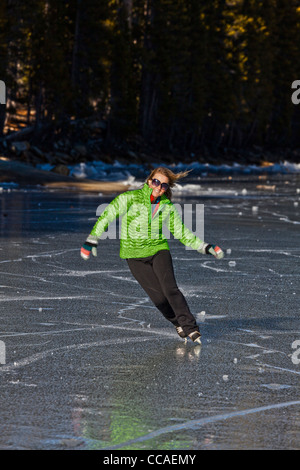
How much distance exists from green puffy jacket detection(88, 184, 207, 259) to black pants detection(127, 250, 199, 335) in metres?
0.07

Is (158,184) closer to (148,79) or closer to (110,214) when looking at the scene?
(110,214)

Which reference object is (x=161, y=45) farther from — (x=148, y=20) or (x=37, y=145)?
(x=37, y=145)

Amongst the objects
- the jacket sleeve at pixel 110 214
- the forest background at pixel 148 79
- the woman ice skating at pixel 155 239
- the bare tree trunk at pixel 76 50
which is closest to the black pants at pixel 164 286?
the woman ice skating at pixel 155 239

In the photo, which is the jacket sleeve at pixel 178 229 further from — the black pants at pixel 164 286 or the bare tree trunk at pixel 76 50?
the bare tree trunk at pixel 76 50

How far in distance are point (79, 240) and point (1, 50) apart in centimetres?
3190

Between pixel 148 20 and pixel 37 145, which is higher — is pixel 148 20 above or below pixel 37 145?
above

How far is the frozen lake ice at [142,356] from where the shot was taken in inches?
194

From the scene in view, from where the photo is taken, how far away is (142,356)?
679 centimetres

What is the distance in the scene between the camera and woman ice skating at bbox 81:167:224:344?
285 inches

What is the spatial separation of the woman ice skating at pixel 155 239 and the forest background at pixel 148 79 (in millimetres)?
38582

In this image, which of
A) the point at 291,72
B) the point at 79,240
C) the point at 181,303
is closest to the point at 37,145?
the point at 79,240

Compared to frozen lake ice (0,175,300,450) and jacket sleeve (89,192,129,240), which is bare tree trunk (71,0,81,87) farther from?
jacket sleeve (89,192,129,240)

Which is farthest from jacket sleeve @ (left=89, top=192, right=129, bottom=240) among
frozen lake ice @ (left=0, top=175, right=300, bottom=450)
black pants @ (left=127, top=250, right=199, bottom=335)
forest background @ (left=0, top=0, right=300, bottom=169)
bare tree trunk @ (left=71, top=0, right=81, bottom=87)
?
bare tree trunk @ (left=71, top=0, right=81, bottom=87)

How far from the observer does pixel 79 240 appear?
1477cm
